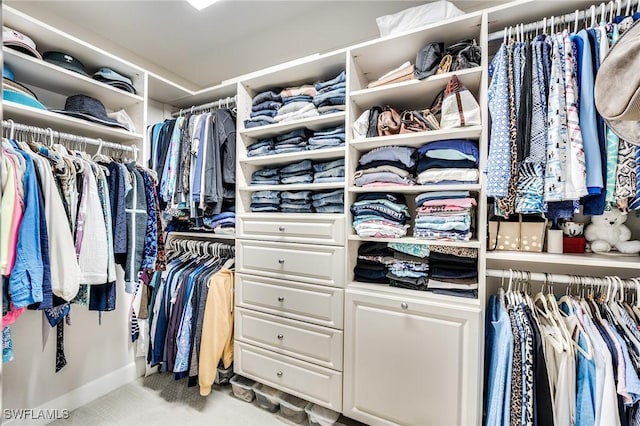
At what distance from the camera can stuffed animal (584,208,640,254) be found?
1.37 m

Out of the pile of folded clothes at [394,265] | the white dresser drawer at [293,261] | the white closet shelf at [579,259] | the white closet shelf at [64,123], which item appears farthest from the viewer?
the white dresser drawer at [293,261]

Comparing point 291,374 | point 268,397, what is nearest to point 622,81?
point 291,374

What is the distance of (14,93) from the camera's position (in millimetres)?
1451

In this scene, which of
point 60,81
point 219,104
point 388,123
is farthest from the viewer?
point 219,104

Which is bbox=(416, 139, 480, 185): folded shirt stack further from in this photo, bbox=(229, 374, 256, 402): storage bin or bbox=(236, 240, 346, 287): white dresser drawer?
bbox=(229, 374, 256, 402): storage bin

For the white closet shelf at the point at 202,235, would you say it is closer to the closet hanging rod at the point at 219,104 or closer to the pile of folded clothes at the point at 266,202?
the pile of folded clothes at the point at 266,202

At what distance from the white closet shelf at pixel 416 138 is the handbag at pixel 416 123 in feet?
0.19

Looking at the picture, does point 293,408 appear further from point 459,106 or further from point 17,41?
point 17,41

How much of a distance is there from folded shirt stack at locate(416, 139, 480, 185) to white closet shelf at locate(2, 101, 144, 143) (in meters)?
1.80

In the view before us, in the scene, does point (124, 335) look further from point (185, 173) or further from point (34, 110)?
point (34, 110)

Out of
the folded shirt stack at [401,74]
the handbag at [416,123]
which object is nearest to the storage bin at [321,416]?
the handbag at [416,123]

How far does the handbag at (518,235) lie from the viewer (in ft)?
4.70

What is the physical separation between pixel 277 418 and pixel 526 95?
7.01 ft

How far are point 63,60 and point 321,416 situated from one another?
7.90 feet
